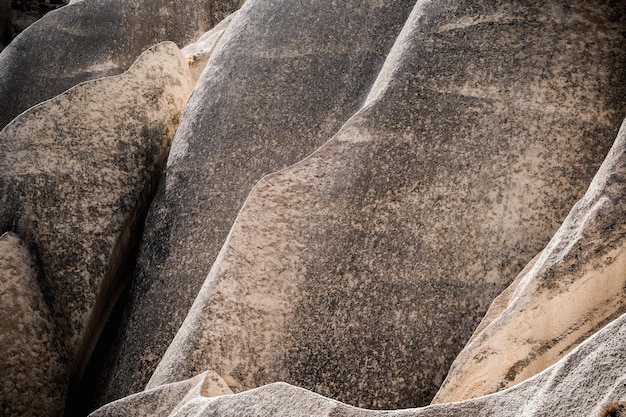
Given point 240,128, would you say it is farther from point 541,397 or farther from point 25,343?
point 541,397

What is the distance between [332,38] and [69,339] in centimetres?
129

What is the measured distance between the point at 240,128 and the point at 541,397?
66.3 inches

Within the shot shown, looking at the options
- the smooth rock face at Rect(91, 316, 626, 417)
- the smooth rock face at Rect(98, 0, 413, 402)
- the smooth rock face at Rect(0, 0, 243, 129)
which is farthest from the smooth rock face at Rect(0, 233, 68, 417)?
the smooth rock face at Rect(0, 0, 243, 129)

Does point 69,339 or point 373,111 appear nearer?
point 373,111

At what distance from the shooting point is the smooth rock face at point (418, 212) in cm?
199

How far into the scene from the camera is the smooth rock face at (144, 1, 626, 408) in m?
1.99

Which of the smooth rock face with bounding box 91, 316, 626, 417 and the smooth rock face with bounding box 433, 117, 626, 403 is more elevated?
the smooth rock face with bounding box 91, 316, 626, 417

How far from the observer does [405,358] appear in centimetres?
195

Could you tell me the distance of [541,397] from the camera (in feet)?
3.96

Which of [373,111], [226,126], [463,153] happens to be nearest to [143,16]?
[226,126]

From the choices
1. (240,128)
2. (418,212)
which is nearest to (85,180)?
(240,128)

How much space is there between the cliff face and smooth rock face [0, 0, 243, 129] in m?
0.82

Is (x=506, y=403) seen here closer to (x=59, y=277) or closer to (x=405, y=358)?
(x=405, y=358)

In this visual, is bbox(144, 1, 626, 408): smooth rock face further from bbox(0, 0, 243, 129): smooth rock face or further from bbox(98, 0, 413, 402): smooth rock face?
bbox(0, 0, 243, 129): smooth rock face
